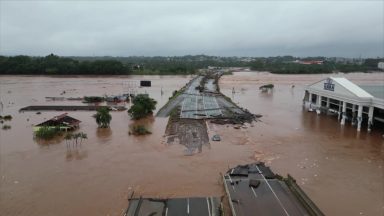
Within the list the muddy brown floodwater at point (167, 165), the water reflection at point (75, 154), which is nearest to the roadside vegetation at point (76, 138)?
the muddy brown floodwater at point (167, 165)

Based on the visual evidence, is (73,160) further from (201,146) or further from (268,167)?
(268,167)

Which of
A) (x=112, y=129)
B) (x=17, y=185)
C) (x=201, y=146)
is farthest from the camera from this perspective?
(x=112, y=129)

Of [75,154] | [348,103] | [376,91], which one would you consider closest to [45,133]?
[75,154]

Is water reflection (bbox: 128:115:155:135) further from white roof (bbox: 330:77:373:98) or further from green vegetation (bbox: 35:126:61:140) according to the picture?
white roof (bbox: 330:77:373:98)

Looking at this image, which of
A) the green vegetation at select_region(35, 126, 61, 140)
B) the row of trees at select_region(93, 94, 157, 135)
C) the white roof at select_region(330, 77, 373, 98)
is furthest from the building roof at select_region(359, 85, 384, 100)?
the green vegetation at select_region(35, 126, 61, 140)

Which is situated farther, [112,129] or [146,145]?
[112,129]

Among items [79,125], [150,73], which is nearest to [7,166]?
[79,125]
